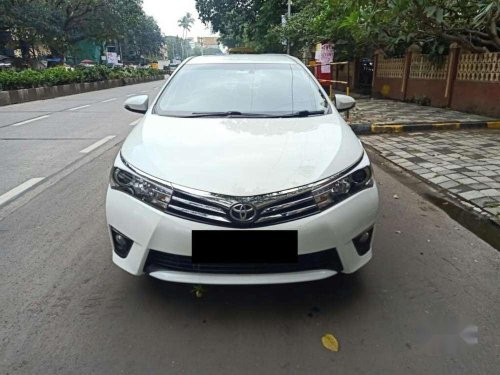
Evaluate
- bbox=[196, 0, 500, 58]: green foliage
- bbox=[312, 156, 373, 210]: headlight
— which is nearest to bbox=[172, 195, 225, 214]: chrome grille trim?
bbox=[312, 156, 373, 210]: headlight

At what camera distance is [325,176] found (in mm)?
2322

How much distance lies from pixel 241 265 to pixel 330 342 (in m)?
0.62

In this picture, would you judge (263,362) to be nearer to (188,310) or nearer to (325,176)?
(188,310)

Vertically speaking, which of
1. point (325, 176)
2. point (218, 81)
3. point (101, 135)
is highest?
point (218, 81)

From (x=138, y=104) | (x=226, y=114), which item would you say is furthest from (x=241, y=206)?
(x=138, y=104)

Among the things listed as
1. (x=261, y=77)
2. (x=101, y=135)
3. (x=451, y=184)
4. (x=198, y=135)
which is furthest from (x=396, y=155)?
(x=101, y=135)

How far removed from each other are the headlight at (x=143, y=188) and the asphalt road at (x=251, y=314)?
2.29 feet

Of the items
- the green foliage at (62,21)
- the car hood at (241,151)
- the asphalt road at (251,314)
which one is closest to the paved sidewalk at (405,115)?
the asphalt road at (251,314)

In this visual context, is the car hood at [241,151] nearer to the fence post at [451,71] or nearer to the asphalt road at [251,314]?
the asphalt road at [251,314]

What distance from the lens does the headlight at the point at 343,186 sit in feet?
7.44

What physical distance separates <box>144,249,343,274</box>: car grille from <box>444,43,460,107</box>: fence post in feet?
34.4

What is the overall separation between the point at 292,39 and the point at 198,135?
676 inches

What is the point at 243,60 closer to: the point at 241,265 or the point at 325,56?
the point at 241,265

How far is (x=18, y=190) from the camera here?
4.90 m
